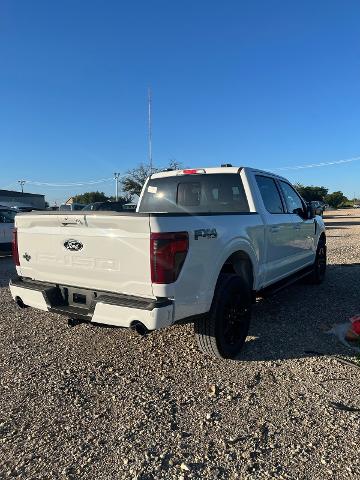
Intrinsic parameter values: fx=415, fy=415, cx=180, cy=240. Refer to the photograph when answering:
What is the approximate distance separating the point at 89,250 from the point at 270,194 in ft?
9.62

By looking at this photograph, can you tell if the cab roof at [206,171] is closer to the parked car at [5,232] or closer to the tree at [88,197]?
the parked car at [5,232]

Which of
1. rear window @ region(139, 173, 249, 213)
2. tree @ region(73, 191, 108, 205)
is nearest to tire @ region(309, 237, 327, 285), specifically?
rear window @ region(139, 173, 249, 213)

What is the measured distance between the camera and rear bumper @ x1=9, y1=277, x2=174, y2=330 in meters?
3.25

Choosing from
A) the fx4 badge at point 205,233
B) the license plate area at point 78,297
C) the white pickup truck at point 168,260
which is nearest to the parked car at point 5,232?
the white pickup truck at point 168,260

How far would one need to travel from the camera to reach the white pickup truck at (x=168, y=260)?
3.30m

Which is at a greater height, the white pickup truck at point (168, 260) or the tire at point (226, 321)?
the white pickup truck at point (168, 260)

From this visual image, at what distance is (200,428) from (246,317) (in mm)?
1589

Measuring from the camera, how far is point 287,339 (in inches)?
187

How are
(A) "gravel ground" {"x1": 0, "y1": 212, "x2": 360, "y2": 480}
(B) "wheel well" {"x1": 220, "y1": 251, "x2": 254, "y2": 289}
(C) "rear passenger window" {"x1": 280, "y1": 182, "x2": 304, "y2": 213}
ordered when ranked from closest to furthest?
(A) "gravel ground" {"x1": 0, "y1": 212, "x2": 360, "y2": 480}
(B) "wheel well" {"x1": 220, "y1": 251, "x2": 254, "y2": 289}
(C) "rear passenger window" {"x1": 280, "y1": 182, "x2": 304, "y2": 213}

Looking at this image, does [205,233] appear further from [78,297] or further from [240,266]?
[78,297]

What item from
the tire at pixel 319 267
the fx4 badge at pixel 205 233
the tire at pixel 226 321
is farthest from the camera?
the tire at pixel 319 267

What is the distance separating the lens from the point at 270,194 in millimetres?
5652

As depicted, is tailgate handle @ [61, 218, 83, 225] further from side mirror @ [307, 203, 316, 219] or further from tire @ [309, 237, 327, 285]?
tire @ [309, 237, 327, 285]

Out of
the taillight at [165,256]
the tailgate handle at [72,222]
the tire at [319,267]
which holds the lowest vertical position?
the tire at [319,267]
